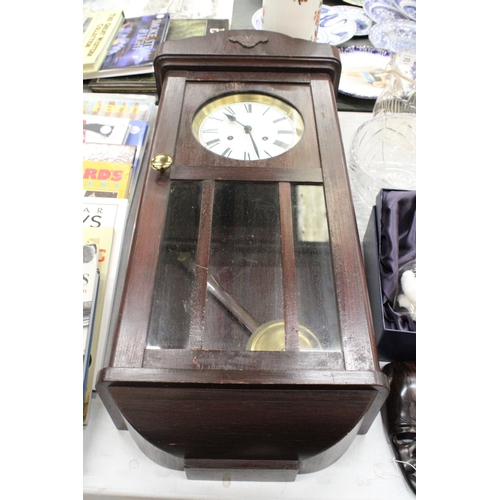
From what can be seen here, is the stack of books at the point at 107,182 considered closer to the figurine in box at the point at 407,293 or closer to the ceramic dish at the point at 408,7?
the figurine in box at the point at 407,293

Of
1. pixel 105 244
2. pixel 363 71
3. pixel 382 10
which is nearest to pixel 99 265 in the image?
pixel 105 244

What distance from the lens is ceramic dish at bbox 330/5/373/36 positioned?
4.61ft

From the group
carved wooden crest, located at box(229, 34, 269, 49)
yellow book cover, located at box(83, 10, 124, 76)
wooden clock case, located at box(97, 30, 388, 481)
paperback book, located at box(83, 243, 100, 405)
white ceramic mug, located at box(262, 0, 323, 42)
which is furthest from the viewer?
yellow book cover, located at box(83, 10, 124, 76)

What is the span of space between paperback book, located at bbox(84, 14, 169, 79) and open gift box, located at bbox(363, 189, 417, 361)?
719 millimetres

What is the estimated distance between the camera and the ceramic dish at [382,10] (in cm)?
143

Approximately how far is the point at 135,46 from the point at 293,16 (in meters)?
0.50

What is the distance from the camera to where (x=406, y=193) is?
80 cm

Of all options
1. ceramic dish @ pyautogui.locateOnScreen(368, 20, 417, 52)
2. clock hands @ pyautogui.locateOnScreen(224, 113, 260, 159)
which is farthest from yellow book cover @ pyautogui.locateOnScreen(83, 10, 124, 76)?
ceramic dish @ pyautogui.locateOnScreen(368, 20, 417, 52)

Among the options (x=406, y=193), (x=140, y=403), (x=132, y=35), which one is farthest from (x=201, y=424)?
(x=132, y=35)

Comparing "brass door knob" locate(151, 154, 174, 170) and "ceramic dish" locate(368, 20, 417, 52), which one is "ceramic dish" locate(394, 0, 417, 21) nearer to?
"ceramic dish" locate(368, 20, 417, 52)

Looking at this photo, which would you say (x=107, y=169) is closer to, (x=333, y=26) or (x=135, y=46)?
(x=135, y=46)

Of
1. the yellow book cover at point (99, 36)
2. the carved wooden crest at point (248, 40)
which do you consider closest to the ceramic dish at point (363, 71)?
the carved wooden crest at point (248, 40)

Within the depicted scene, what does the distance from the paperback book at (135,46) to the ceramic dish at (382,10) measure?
0.61 metres

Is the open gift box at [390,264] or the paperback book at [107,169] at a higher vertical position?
the paperback book at [107,169]
